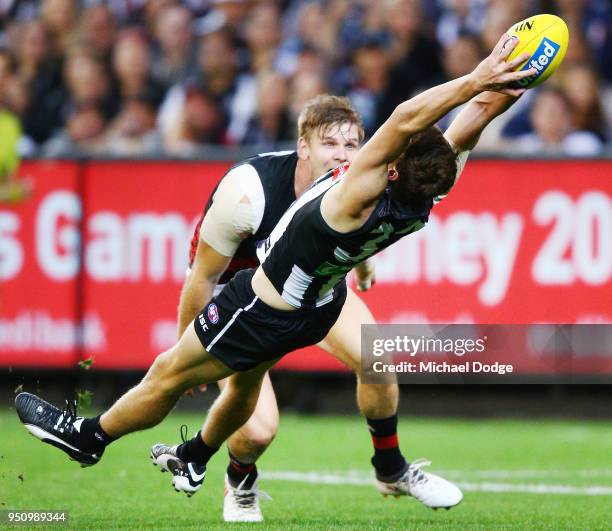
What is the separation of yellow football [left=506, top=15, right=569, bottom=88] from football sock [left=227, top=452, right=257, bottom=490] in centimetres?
296

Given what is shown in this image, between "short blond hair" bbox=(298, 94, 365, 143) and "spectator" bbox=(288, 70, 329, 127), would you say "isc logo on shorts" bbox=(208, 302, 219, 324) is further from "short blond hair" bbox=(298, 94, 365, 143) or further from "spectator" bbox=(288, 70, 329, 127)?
"spectator" bbox=(288, 70, 329, 127)

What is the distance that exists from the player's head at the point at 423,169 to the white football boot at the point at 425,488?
2.15 metres

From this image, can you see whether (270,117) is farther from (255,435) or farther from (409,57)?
(255,435)

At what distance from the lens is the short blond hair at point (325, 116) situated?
23.2 ft

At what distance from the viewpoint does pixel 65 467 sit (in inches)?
375

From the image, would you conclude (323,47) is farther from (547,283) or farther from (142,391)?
(142,391)

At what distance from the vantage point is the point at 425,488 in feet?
24.1

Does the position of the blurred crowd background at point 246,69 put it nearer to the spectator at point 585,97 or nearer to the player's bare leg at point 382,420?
the spectator at point 585,97

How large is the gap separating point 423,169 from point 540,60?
2.26 feet

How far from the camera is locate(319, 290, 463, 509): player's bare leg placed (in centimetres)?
735

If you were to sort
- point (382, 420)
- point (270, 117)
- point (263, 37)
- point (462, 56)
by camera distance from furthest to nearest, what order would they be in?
point (263, 37)
point (270, 117)
point (462, 56)
point (382, 420)

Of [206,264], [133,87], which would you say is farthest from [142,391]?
[133,87]

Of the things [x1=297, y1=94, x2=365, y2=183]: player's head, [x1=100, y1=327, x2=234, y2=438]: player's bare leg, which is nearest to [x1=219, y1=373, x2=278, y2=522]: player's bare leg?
[x1=100, y1=327, x2=234, y2=438]: player's bare leg

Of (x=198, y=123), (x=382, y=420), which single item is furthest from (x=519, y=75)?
(x=198, y=123)
